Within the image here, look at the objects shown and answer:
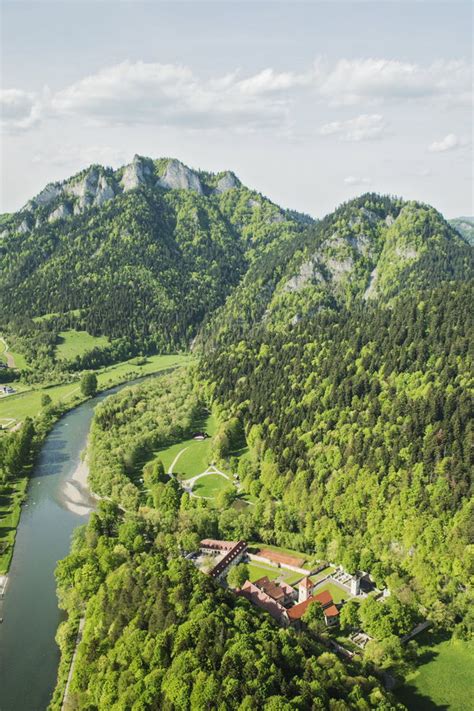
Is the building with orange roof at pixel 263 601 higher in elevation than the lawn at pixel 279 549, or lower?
higher

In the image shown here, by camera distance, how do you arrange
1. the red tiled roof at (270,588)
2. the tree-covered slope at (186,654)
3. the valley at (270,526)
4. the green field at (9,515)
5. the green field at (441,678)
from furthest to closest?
the green field at (9,515), the red tiled roof at (270,588), the green field at (441,678), the valley at (270,526), the tree-covered slope at (186,654)

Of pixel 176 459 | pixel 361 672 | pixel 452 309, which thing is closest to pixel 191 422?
pixel 176 459

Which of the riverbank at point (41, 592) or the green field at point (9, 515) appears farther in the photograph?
the green field at point (9, 515)

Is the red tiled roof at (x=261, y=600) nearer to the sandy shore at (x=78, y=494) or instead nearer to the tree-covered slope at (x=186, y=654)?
the tree-covered slope at (x=186, y=654)

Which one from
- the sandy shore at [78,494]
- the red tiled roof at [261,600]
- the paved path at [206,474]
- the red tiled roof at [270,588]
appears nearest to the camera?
the red tiled roof at [261,600]

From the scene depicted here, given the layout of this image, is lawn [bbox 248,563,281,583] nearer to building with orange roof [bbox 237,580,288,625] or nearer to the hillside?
building with orange roof [bbox 237,580,288,625]

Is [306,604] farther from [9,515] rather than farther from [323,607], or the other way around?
[9,515]

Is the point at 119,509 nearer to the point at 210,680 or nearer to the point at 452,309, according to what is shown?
the point at 210,680

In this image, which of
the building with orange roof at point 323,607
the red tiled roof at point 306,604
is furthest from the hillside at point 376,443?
the building with orange roof at point 323,607
